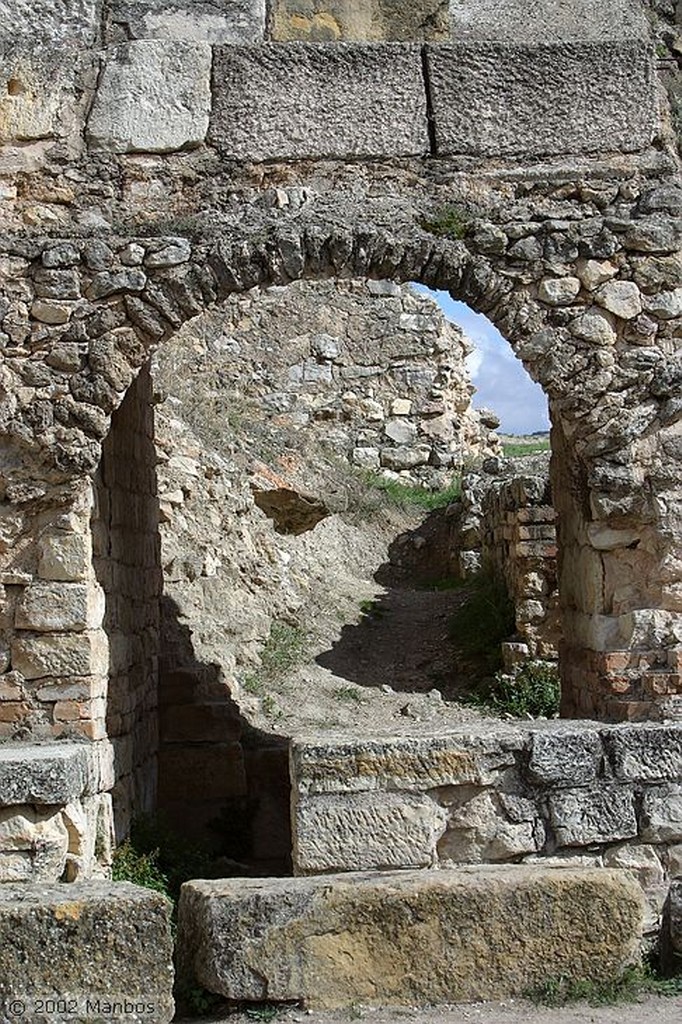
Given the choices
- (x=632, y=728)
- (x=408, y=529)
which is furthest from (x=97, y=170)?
(x=408, y=529)

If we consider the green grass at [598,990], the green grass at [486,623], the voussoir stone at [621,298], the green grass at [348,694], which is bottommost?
the green grass at [598,990]

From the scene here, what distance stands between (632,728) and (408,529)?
32.5 feet

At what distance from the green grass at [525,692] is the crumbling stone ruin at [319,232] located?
3.19 metres

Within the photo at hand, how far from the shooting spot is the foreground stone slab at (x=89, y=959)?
13.3 ft

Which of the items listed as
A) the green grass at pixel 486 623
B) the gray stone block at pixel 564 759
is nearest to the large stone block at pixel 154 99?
the gray stone block at pixel 564 759

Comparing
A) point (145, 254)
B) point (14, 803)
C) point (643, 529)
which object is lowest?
point (14, 803)

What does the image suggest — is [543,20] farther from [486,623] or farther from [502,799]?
[486,623]

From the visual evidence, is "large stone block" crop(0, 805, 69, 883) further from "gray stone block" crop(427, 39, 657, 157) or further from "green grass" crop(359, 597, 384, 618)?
"green grass" crop(359, 597, 384, 618)

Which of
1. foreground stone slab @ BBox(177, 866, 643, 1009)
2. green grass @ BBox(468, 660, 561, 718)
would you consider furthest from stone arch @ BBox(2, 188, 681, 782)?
green grass @ BBox(468, 660, 561, 718)

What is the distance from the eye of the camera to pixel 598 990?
14.5 ft

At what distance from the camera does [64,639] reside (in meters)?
6.25

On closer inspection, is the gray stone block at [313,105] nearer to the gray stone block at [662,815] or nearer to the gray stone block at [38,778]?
the gray stone block at [38,778]

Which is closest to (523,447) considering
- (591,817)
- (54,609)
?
(54,609)

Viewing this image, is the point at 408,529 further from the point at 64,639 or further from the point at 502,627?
the point at 64,639
